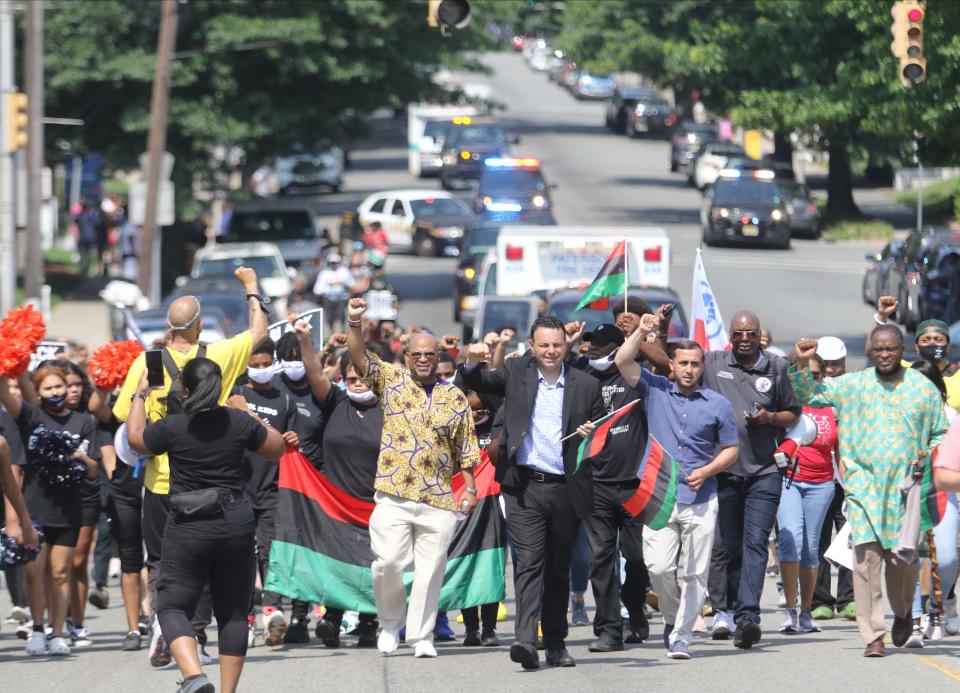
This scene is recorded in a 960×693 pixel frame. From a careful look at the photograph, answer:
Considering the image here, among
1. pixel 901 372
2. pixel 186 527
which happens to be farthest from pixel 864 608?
pixel 186 527

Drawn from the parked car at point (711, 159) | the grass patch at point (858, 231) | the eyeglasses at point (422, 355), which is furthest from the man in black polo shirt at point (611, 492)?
the parked car at point (711, 159)

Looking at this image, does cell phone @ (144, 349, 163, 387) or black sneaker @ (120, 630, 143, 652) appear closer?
cell phone @ (144, 349, 163, 387)

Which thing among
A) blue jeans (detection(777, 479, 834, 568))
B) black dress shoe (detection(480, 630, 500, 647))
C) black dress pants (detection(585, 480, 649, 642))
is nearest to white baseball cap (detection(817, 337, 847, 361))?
blue jeans (detection(777, 479, 834, 568))

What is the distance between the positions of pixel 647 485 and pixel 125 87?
990 inches

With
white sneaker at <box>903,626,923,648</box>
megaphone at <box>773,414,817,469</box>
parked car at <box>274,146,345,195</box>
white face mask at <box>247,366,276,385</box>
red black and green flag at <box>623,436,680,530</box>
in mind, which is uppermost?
white face mask at <box>247,366,276,385</box>

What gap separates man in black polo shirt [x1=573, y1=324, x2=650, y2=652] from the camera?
10.6m

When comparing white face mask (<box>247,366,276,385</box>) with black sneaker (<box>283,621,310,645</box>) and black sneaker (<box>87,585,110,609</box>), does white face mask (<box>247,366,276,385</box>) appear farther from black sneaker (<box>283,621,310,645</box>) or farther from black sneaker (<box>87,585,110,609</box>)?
black sneaker (<box>87,585,110,609</box>)

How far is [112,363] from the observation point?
10.7 metres

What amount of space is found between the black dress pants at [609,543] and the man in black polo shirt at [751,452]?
2.09ft

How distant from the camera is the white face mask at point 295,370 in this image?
37.6 ft

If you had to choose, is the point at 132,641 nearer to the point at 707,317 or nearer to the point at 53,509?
the point at 53,509

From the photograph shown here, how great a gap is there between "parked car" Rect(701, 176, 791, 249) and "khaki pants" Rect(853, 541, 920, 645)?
99.1 ft

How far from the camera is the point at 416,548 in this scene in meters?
10.5

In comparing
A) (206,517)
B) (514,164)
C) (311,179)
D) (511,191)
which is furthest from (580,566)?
(311,179)
